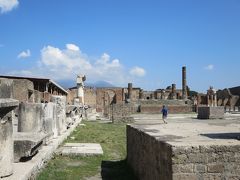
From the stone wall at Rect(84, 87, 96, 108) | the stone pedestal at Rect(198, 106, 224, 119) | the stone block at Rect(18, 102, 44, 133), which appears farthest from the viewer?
the stone wall at Rect(84, 87, 96, 108)

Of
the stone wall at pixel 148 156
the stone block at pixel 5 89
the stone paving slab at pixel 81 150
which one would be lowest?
the stone paving slab at pixel 81 150

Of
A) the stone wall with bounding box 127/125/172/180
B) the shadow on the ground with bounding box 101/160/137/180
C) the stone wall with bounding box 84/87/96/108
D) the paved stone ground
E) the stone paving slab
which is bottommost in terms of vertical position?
the shadow on the ground with bounding box 101/160/137/180

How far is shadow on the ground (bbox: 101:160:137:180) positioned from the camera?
790 cm

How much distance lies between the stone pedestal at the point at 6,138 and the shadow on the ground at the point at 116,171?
112 inches

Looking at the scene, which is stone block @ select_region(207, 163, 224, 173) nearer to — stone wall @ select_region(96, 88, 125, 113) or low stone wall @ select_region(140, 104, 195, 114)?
low stone wall @ select_region(140, 104, 195, 114)

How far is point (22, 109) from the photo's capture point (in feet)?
27.0

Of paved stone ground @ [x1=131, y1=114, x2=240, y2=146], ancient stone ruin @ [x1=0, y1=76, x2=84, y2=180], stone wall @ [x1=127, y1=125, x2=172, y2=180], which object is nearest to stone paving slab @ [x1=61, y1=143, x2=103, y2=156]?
ancient stone ruin @ [x1=0, y1=76, x2=84, y2=180]

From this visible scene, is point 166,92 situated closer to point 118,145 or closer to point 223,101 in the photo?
point 223,101

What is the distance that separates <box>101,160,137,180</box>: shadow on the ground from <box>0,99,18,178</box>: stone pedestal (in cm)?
285

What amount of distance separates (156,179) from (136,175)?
6.77 feet

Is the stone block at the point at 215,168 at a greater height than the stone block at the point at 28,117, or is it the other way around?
the stone block at the point at 28,117

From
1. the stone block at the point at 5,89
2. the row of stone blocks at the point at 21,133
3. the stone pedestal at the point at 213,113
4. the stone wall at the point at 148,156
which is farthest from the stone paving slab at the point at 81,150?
the stone pedestal at the point at 213,113

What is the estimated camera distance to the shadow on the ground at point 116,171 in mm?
7898

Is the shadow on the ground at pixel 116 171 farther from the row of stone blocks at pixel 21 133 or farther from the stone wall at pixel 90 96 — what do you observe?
the stone wall at pixel 90 96
